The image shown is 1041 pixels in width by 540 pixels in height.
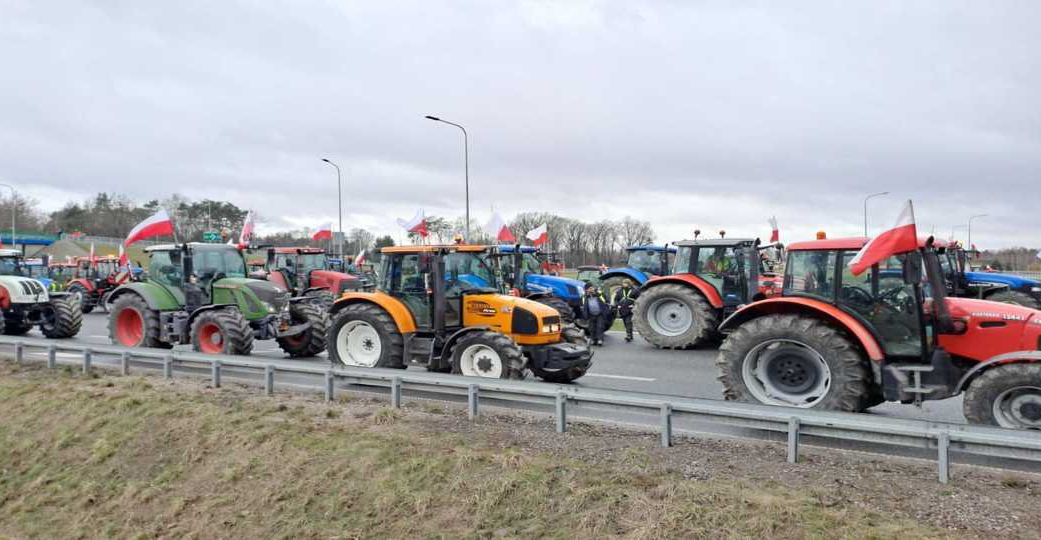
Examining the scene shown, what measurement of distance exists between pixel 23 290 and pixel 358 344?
32.2ft

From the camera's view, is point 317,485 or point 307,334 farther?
point 307,334

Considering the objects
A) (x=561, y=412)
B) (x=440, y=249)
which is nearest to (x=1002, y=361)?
(x=561, y=412)

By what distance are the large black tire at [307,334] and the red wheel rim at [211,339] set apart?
1026 mm

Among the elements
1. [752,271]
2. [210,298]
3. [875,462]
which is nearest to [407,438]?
[875,462]

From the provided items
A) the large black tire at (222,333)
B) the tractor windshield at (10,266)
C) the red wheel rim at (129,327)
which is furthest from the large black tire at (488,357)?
the tractor windshield at (10,266)

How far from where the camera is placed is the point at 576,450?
6.23m

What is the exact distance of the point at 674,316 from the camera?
14.2 m

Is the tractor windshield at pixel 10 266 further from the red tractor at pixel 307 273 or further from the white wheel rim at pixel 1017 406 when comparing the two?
the white wheel rim at pixel 1017 406

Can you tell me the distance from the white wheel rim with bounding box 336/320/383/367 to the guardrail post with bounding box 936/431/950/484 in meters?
6.82

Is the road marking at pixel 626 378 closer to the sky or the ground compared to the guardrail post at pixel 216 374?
closer to the ground

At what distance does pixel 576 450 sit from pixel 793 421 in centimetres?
178

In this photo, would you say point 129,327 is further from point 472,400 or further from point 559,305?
point 472,400

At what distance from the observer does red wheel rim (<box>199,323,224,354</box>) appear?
1191 centimetres

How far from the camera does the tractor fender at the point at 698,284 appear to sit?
13.7 metres
